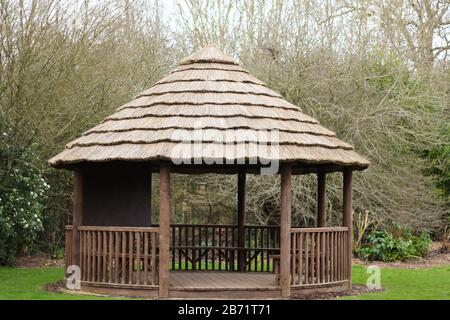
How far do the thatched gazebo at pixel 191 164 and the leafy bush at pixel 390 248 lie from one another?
4.93 metres

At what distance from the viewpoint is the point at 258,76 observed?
19922 millimetres

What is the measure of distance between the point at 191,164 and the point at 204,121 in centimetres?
98

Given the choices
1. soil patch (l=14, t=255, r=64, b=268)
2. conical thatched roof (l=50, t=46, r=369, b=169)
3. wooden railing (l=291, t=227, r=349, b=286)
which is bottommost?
soil patch (l=14, t=255, r=64, b=268)

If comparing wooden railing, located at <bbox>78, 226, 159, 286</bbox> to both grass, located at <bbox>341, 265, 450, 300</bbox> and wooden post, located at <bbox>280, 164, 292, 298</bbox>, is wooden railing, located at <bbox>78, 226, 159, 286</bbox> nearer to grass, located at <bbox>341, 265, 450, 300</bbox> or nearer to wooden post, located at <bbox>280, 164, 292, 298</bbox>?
wooden post, located at <bbox>280, 164, 292, 298</bbox>

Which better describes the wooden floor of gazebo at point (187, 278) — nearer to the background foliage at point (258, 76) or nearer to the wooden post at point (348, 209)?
the wooden post at point (348, 209)

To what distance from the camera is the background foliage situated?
54.0 feet

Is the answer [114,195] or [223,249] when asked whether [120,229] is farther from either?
[223,249]

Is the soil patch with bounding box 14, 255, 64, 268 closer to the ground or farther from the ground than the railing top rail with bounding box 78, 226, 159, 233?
closer to the ground

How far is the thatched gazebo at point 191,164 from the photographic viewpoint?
11781mm

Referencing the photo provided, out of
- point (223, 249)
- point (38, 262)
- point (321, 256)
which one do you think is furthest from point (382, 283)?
point (38, 262)

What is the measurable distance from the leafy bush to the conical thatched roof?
5.99 m

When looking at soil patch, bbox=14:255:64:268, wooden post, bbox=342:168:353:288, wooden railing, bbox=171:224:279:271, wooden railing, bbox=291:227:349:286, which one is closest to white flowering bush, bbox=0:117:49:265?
soil patch, bbox=14:255:64:268

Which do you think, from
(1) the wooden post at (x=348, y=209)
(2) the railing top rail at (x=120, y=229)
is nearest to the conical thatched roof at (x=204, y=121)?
(1) the wooden post at (x=348, y=209)
